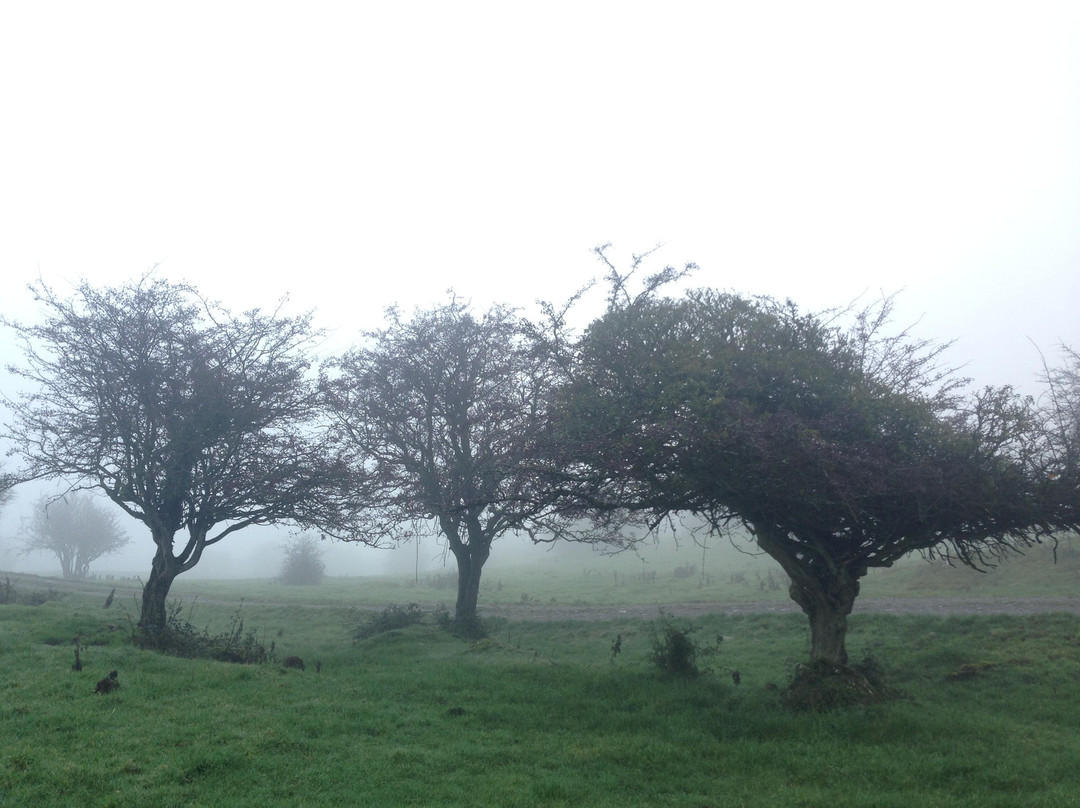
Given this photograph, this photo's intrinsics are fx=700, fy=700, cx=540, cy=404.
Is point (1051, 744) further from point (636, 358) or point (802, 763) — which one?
point (636, 358)

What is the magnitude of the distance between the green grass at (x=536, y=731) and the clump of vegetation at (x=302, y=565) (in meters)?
42.4

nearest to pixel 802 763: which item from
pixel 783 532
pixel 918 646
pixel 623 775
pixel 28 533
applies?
pixel 623 775

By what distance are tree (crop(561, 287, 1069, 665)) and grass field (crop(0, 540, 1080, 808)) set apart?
7.81 feet

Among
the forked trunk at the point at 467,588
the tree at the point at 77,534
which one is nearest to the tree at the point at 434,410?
the forked trunk at the point at 467,588

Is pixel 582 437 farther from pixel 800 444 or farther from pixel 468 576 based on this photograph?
pixel 468 576

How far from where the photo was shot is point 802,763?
8.47m

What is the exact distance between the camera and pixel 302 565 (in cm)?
5756

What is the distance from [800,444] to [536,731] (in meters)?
5.65

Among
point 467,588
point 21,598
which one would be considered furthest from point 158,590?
point 21,598

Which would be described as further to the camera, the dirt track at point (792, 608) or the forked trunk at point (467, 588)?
the forked trunk at point (467, 588)

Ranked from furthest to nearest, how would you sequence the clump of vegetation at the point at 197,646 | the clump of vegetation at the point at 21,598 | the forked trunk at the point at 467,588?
the clump of vegetation at the point at 21,598
the forked trunk at the point at 467,588
the clump of vegetation at the point at 197,646

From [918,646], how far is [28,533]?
8665 centimetres

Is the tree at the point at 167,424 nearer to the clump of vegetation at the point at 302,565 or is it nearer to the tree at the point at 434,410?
the tree at the point at 434,410

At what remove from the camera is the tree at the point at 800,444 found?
1043 cm
